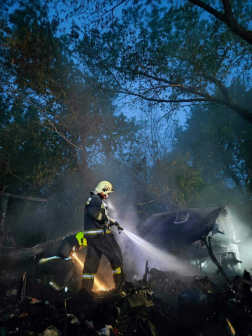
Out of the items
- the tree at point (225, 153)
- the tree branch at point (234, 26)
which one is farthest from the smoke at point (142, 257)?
the tree at point (225, 153)

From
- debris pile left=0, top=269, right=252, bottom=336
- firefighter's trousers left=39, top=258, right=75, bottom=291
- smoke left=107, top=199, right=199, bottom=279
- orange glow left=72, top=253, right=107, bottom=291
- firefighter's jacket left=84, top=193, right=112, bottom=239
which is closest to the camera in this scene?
debris pile left=0, top=269, right=252, bottom=336

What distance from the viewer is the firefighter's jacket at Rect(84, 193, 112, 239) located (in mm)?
4301

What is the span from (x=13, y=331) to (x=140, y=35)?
793 cm

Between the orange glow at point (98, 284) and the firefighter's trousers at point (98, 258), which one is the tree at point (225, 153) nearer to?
the orange glow at point (98, 284)

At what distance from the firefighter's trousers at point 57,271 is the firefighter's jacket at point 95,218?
2.66ft

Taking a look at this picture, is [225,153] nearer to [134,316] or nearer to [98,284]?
[98,284]

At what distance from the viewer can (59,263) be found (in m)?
4.28

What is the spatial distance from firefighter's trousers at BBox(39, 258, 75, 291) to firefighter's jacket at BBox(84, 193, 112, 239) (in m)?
0.81

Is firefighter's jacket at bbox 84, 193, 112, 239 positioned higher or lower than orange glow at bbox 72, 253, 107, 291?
higher

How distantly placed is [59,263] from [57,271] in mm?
158

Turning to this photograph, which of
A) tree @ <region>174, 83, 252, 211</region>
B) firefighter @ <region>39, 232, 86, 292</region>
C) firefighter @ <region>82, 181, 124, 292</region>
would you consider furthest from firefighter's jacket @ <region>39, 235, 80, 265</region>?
tree @ <region>174, 83, 252, 211</region>

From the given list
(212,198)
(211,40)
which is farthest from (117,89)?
(212,198)

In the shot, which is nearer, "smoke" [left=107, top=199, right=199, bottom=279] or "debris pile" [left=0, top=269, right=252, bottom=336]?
"debris pile" [left=0, top=269, right=252, bottom=336]

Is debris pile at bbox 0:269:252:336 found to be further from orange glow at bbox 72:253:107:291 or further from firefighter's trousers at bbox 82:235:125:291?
orange glow at bbox 72:253:107:291
